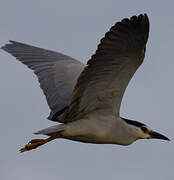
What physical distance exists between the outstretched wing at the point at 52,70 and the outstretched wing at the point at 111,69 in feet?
1.93

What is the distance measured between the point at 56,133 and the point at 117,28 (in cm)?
173

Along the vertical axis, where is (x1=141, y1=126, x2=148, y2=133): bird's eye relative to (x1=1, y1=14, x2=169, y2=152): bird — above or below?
below

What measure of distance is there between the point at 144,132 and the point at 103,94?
120cm

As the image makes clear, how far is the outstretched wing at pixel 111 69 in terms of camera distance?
8125mm

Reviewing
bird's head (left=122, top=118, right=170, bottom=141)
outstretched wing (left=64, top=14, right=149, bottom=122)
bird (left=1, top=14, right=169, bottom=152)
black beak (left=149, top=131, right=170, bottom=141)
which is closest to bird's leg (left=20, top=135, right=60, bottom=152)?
bird (left=1, top=14, right=169, bottom=152)

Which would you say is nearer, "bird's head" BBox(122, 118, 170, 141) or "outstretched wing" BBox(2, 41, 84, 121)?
"bird's head" BBox(122, 118, 170, 141)

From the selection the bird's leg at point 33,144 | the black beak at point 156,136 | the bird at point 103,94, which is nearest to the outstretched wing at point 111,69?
the bird at point 103,94

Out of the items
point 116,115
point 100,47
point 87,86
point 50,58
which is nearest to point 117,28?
point 100,47

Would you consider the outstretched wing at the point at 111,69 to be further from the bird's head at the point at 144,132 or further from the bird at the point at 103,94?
the bird's head at the point at 144,132

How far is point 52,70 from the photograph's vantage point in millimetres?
10953

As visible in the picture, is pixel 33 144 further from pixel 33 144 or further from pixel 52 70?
pixel 52 70

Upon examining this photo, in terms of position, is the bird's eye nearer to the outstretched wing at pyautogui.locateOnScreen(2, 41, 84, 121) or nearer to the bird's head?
the bird's head

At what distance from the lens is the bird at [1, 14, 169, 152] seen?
26.8 feet

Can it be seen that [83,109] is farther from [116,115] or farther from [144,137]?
[144,137]
